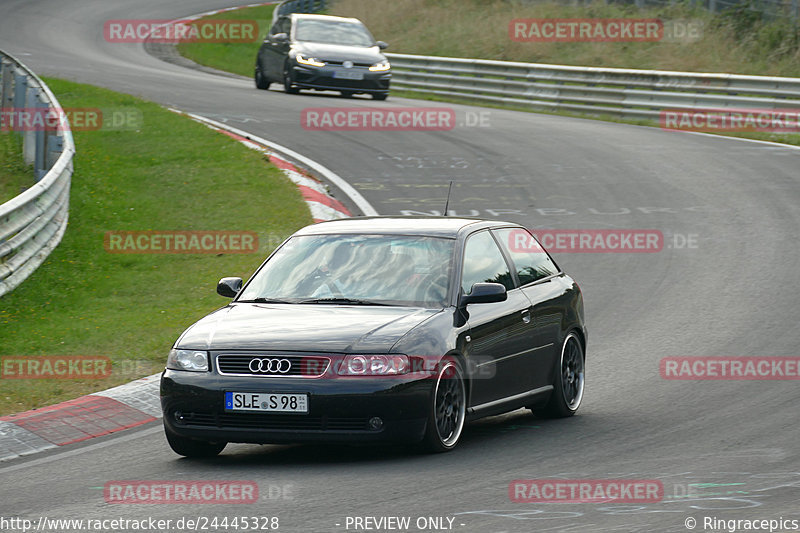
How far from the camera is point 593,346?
1188 centimetres

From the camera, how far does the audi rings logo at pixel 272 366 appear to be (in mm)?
7844

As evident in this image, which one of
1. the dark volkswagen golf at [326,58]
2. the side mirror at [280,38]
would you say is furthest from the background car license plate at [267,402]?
the side mirror at [280,38]

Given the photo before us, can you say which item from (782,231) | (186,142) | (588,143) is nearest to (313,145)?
(186,142)

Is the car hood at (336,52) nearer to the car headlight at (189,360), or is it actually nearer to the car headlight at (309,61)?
the car headlight at (309,61)

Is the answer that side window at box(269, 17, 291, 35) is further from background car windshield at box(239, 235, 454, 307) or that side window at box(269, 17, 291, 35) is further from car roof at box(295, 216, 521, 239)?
background car windshield at box(239, 235, 454, 307)

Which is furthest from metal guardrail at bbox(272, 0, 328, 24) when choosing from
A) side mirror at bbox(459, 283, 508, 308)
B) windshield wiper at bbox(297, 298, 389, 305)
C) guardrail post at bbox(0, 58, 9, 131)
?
side mirror at bbox(459, 283, 508, 308)

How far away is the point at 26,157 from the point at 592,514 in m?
13.6

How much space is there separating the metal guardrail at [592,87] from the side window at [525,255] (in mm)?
16504

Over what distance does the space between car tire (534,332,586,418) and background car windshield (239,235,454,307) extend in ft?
4.60

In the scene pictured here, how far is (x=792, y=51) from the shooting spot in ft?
104

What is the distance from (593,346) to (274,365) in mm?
4702

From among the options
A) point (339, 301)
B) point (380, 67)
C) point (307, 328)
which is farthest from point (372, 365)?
point (380, 67)

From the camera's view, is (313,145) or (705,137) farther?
(705,137)

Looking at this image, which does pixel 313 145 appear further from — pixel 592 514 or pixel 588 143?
pixel 592 514
